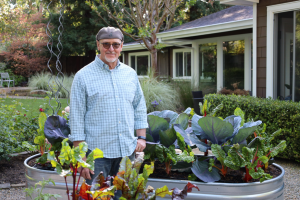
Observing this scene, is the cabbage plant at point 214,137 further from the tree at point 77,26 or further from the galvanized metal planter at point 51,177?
the tree at point 77,26

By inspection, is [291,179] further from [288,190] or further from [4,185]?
[4,185]

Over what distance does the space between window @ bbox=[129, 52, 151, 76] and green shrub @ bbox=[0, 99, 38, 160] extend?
36.7ft

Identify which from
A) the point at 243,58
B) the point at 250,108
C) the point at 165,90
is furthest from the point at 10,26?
the point at 250,108

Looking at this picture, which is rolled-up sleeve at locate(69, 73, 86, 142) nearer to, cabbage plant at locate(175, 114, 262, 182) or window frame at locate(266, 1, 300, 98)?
cabbage plant at locate(175, 114, 262, 182)

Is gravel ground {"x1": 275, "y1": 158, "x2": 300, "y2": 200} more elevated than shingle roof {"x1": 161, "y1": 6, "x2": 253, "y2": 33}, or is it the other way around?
shingle roof {"x1": 161, "y1": 6, "x2": 253, "y2": 33}

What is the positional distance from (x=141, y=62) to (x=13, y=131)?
12.3 m

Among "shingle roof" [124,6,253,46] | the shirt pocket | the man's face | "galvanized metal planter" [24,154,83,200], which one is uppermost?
"shingle roof" [124,6,253,46]

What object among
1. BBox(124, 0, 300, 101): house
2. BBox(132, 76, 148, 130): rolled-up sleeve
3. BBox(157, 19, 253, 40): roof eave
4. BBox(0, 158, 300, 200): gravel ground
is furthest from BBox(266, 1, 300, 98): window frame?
BBox(132, 76, 148, 130): rolled-up sleeve

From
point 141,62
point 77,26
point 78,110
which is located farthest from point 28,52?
point 78,110

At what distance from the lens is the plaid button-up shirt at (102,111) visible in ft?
6.83

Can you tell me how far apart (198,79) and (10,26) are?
6.76 metres

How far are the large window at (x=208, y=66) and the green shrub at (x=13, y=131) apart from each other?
674 centimetres

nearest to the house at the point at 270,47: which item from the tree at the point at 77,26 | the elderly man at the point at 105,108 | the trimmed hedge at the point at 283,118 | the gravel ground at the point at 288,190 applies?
the trimmed hedge at the point at 283,118

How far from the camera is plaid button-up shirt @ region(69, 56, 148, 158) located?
2.08 m
